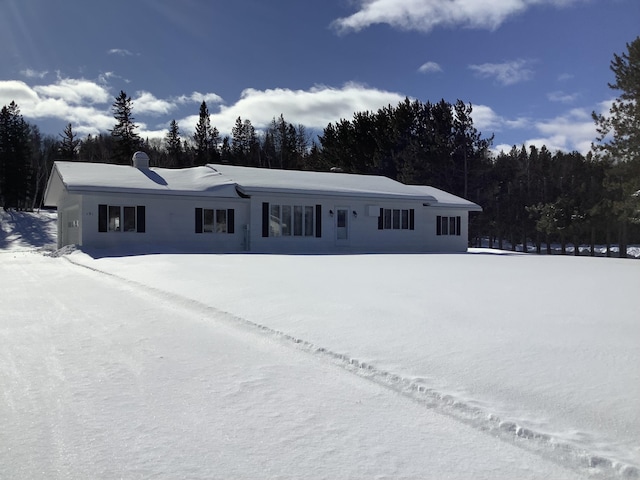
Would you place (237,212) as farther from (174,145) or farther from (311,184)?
(174,145)

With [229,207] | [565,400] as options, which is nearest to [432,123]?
[229,207]

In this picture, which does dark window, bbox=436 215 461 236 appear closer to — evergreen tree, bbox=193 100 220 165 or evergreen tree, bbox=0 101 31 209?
evergreen tree, bbox=193 100 220 165

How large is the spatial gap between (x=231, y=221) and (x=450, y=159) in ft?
80.4

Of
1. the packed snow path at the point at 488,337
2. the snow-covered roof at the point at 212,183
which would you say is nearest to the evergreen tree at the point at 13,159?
the snow-covered roof at the point at 212,183

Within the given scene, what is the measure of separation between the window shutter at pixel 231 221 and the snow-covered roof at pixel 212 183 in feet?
2.41

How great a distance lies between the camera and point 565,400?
3.22m

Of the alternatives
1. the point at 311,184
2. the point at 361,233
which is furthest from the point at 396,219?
the point at 311,184

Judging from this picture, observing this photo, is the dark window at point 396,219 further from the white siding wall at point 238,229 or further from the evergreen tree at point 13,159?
the evergreen tree at point 13,159

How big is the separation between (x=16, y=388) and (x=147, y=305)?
3328mm

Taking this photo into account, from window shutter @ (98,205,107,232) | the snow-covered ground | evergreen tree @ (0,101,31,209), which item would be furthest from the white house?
evergreen tree @ (0,101,31,209)

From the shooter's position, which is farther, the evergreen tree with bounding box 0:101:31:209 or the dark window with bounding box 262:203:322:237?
the evergreen tree with bounding box 0:101:31:209

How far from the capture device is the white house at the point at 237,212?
18.6 metres

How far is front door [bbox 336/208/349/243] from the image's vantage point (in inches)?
868

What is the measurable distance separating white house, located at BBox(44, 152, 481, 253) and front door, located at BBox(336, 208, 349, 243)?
0.14 ft
